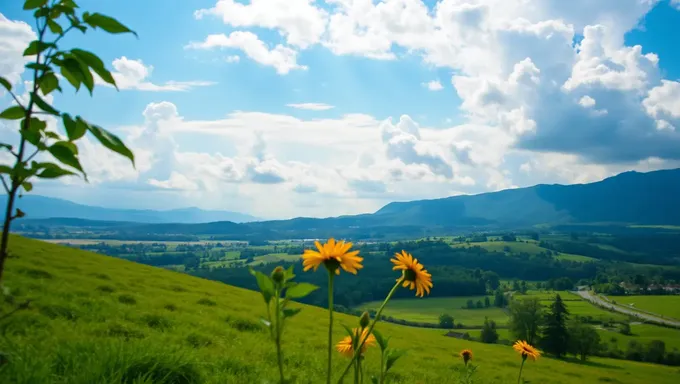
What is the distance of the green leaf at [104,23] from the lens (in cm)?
163

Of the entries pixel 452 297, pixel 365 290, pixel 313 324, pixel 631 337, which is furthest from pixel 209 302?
pixel 452 297

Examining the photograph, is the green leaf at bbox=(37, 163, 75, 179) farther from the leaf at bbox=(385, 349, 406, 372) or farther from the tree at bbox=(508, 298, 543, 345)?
the tree at bbox=(508, 298, 543, 345)

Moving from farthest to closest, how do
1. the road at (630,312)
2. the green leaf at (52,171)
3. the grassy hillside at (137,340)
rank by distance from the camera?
the road at (630,312), the grassy hillside at (137,340), the green leaf at (52,171)

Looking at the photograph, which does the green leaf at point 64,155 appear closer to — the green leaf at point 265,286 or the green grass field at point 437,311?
the green leaf at point 265,286

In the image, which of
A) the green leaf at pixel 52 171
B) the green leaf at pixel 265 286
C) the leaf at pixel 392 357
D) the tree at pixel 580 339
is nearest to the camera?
the green leaf at pixel 52 171

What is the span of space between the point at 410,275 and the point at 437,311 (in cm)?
13596

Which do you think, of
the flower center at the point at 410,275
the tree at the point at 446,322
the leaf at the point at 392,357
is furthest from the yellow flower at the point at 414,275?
the tree at the point at 446,322

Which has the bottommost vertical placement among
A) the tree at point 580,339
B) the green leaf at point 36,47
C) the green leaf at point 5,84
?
the tree at point 580,339

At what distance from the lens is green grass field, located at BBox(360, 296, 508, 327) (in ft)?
384

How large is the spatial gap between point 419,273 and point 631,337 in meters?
122

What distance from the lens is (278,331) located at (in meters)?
1.93

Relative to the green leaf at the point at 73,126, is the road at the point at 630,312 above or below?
below

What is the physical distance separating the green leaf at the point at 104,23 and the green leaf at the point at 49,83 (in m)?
0.27

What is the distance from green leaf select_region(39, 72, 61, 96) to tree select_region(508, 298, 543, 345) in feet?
272
